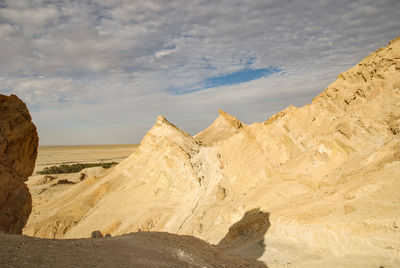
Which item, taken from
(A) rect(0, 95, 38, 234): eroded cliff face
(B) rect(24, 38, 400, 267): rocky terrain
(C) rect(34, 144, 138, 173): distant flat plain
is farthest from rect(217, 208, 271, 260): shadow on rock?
(C) rect(34, 144, 138, 173): distant flat plain

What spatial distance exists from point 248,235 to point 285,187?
2422 millimetres

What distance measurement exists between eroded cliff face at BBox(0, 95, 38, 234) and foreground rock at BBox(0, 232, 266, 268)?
8.96 feet

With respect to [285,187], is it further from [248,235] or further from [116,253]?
[116,253]

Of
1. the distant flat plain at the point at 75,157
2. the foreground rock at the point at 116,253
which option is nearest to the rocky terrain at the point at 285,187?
the foreground rock at the point at 116,253

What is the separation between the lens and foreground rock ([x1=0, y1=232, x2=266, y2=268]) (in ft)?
13.3

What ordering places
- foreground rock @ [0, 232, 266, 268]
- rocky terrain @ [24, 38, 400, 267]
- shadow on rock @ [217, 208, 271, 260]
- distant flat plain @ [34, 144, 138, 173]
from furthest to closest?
distant flat plain @ [34, 144, 138, 173], shadow on rock @ [217, 208, 271, 260], rocky terrain @ [24, 38, 400, 267], foreground rock @ [0, 232, 266, 268]

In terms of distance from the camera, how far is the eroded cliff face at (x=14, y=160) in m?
7.17

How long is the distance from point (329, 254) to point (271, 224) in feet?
8.44

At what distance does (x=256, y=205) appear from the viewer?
1115 cm

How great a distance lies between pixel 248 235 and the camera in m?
9.98

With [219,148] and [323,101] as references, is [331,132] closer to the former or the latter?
[323,101]

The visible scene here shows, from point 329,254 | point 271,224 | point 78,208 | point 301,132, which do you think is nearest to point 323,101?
point 301,132

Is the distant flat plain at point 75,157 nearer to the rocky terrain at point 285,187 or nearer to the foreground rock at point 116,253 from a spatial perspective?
the rocky terrain at point 285,187

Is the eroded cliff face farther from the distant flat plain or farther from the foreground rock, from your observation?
the distant flat plain
